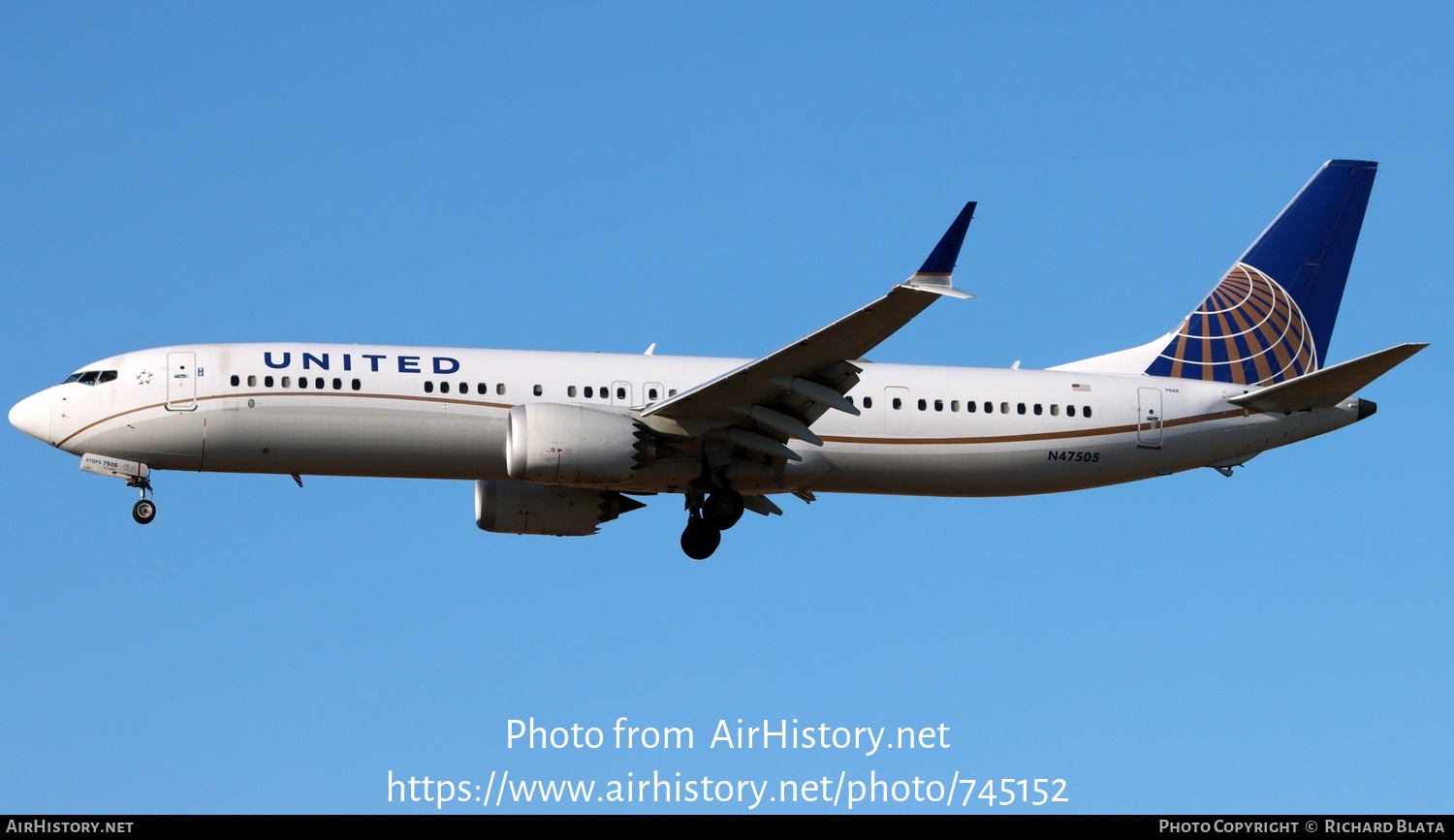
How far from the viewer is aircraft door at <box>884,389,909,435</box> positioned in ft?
119

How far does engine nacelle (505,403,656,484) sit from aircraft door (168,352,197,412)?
5.95 m

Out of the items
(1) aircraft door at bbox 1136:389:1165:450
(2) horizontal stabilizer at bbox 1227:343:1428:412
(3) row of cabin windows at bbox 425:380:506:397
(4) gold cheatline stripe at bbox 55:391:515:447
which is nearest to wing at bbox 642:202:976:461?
(3) row of cabin windows at bbox 425:380:506:397

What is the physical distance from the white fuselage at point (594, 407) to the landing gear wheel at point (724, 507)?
0.44 meters

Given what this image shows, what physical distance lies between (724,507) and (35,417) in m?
13.2

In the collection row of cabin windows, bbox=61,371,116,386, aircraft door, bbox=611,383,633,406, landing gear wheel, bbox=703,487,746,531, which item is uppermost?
row of cabin windows, bbox=61,371,116,386

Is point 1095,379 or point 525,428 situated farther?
point 1095,379

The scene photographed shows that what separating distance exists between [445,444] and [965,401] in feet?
33.5

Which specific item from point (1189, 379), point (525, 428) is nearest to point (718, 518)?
point (525, 428)

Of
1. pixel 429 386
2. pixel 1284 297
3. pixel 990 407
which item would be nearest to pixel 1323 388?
pixel 1284 297

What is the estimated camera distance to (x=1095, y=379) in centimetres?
3794

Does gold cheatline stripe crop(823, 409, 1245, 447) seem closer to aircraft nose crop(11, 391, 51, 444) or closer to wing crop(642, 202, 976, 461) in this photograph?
wing crop(642, 202, 976, 461)
